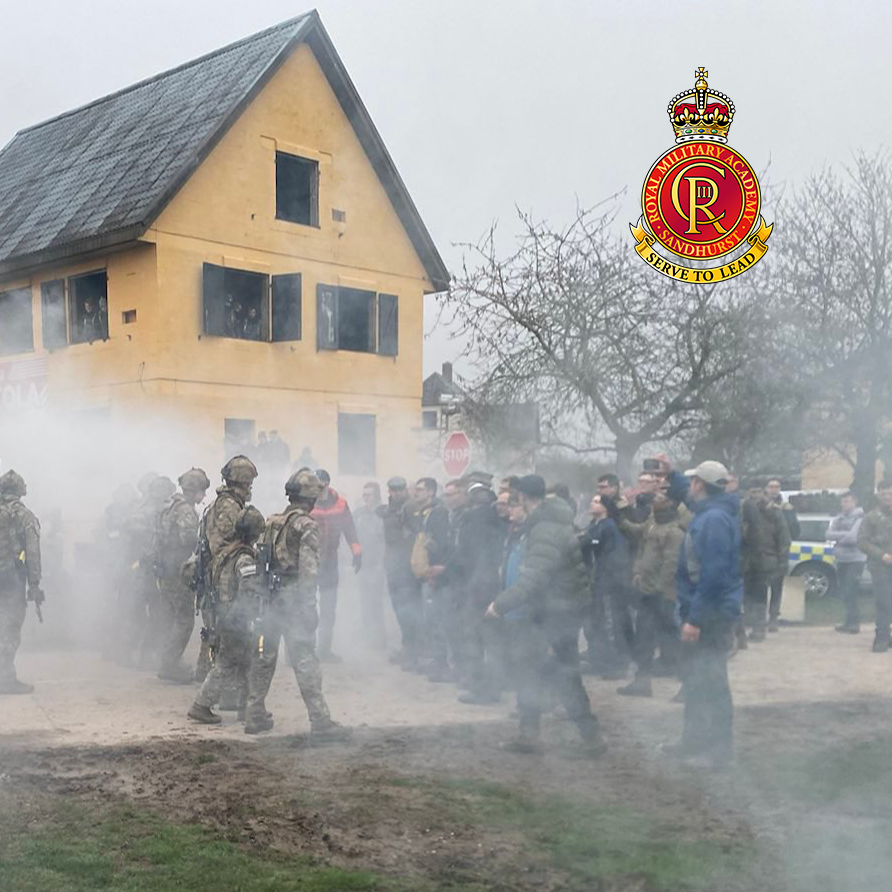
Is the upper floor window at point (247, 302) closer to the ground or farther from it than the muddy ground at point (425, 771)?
farther from it

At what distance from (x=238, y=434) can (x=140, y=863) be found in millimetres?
10466

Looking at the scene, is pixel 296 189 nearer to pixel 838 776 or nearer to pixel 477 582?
pixel 477 582

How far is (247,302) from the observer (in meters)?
13.7

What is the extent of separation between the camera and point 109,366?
1401 cm

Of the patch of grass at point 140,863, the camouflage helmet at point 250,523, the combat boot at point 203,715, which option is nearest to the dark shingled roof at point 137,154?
the camouflage helmet at point 250,523

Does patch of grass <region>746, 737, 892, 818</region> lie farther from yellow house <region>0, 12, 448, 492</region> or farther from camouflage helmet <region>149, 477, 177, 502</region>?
yellow house <region>0, 12, 448, 492</region>

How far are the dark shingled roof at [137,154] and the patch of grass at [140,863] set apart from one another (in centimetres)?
752

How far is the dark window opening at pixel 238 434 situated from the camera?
1412 centimetres

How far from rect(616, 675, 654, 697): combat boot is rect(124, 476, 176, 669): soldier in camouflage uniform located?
12.5 feet

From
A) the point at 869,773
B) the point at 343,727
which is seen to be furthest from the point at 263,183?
the point at 869,773

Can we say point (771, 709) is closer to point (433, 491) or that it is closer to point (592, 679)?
point (592, 679)

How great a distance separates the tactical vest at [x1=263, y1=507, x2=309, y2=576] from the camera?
632 cm

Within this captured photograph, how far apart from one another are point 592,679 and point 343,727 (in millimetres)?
2413

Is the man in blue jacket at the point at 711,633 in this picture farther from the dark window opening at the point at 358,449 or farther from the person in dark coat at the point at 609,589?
the dark window opening at the point at 358,449
